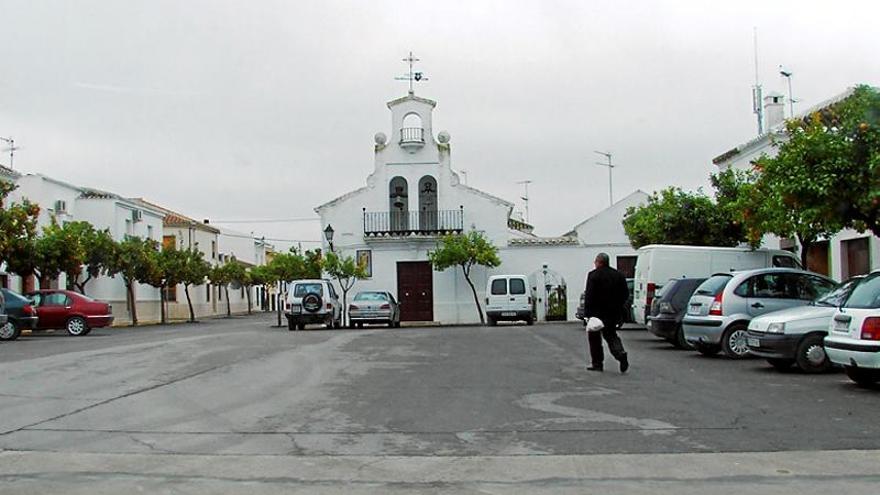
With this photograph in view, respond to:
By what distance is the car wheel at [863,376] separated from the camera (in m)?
11.8

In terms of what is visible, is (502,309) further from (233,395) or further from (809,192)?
(233,395)

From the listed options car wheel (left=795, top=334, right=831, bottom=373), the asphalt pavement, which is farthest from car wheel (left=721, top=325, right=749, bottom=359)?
A: car wheel (left=795, top=334, right=831, bottom=373)

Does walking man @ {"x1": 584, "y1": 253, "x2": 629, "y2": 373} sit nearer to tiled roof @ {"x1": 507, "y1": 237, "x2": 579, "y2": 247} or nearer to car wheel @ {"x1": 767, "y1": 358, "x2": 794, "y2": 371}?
car wheel @ {"x1": 767, "y1": 358, "x2": 794, "y2": 371}

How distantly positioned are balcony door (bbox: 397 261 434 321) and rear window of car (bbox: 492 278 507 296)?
27.4 feet

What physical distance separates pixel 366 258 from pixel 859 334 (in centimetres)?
3293

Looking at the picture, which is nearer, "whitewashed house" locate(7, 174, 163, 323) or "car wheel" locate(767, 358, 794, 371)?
"car wheel" locate(767, 358, 794, 371)

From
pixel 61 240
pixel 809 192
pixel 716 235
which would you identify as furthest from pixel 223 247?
pixel 809 192

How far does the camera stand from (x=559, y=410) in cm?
1032

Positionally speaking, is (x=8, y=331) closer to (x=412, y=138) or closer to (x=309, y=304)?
(x=309, y=304)

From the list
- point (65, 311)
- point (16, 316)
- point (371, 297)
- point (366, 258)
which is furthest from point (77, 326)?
point (366, 258)

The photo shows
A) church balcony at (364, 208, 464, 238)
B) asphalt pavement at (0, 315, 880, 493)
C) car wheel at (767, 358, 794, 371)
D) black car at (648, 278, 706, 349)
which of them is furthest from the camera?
church balcony at (364, 208, 464, 238)

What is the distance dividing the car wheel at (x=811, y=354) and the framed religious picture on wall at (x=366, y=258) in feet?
99.6

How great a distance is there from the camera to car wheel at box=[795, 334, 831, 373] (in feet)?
45.0

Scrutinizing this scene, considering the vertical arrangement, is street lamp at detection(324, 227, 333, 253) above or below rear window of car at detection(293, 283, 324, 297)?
above
